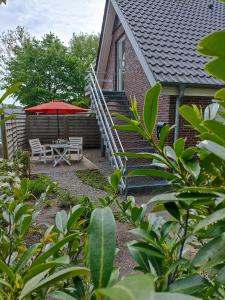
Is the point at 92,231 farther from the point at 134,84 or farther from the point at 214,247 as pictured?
the point at 134,84

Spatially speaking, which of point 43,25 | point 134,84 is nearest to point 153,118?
point 134,84

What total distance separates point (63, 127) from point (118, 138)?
7.62 metres

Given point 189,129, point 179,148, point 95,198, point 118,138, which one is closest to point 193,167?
point 179,148

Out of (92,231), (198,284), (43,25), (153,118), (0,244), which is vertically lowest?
(0,244)

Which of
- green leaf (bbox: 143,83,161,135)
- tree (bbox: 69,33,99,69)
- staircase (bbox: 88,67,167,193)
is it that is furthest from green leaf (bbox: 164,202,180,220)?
tree (bbox: 69,33,99,69)

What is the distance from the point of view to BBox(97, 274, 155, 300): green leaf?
28cm

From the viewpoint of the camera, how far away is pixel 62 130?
14.5 metres

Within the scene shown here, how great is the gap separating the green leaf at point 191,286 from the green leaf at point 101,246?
0.20 metres

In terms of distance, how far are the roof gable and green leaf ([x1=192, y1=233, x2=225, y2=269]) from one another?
6589 mm

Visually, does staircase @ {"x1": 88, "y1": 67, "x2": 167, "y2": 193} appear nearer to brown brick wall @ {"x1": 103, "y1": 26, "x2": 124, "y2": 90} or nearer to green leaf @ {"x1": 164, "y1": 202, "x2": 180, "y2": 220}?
brown brick wall @ {"x1": 103, "y1": 26, "x2": 124, "y2": 90}

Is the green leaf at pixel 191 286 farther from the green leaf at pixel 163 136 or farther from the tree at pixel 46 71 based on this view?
the tree at pixel 46 71

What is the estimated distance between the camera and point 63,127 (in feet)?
47.2

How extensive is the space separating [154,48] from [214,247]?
8.09m

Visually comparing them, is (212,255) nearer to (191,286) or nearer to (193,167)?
(191,286)
